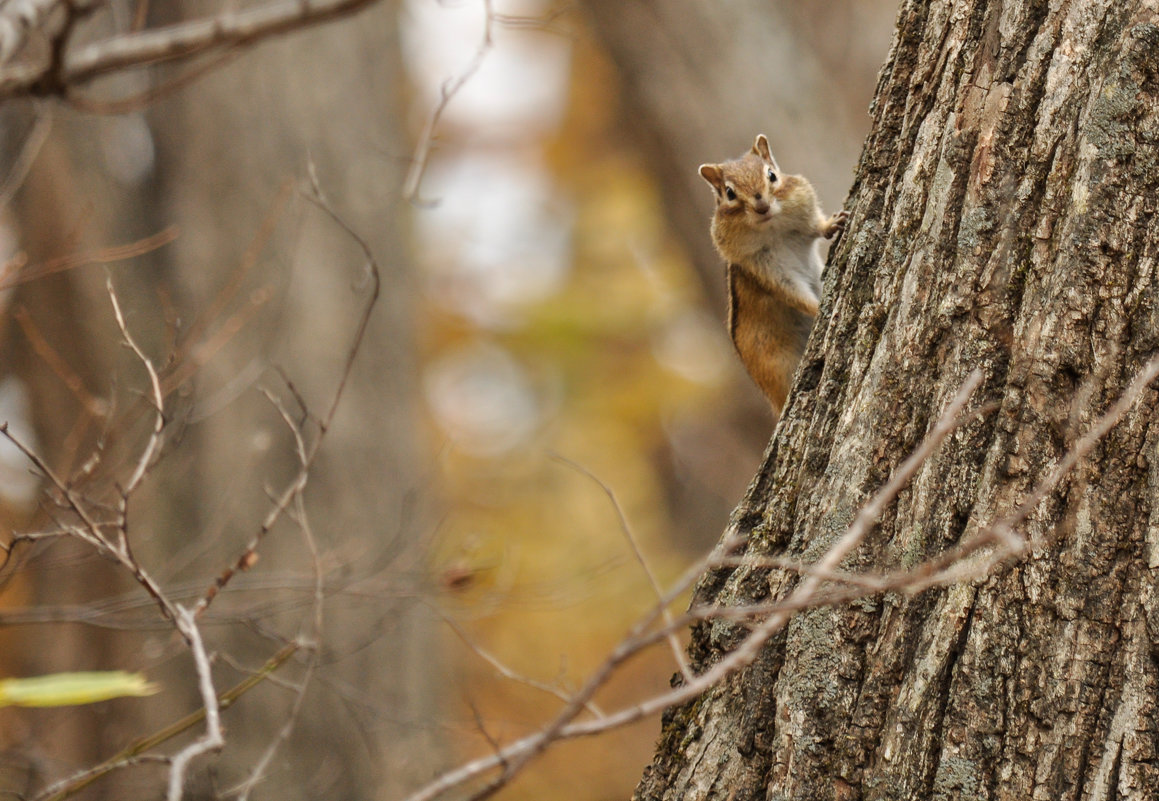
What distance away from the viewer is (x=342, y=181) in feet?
22.4

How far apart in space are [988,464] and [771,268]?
2057 mm

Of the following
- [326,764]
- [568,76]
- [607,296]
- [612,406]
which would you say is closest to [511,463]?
[612,406]

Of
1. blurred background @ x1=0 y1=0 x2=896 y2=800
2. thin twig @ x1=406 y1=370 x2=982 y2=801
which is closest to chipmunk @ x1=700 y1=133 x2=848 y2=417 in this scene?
blurred background @ x1=0 y1=0 x2=896 y2=800

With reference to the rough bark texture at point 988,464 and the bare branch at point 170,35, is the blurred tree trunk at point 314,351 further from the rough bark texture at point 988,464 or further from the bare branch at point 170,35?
the rough bark texture at point 988,464

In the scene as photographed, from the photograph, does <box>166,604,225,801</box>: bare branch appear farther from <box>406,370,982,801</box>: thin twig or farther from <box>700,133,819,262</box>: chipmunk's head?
<box>700,133,819,262</box>: chipmunk's head

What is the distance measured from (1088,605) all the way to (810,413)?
596 mm

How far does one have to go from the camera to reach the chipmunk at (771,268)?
12.1 ft

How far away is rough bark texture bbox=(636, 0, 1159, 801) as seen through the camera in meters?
1.64

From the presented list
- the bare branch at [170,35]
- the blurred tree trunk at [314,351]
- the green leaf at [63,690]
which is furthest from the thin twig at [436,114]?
the blurred tree trunk at [314,351]

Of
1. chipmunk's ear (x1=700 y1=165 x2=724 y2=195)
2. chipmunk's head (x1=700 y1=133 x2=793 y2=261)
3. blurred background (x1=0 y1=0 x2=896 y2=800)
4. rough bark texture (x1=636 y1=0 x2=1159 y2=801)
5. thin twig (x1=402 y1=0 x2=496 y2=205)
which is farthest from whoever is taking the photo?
blurred background (x1=0 y1=0 x2=896 y2=800)

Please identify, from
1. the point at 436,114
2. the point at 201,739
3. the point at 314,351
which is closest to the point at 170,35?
the point at 436,114

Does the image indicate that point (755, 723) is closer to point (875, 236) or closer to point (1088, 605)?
point (1088, 605)

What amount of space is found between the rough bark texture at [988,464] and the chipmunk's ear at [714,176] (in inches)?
74.0

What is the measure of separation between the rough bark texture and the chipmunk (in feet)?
5.38
